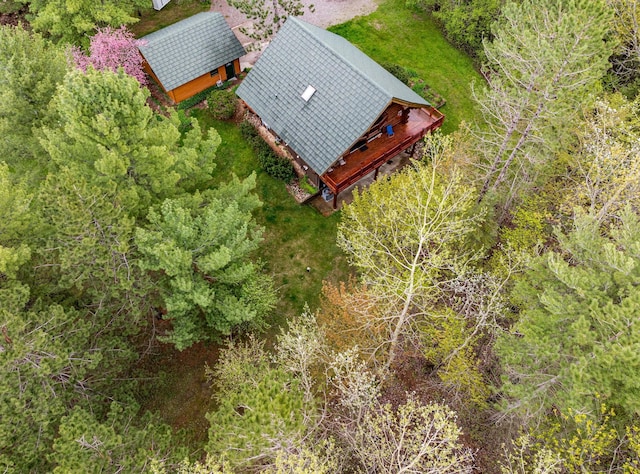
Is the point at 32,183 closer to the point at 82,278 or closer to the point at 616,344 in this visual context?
the point at 82,278

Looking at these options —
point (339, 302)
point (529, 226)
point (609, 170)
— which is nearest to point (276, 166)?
point (339, 302)

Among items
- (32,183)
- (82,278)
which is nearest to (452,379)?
(82,278)

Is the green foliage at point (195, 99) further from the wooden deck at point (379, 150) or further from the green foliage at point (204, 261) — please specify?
the green foliage at point (204, 261)

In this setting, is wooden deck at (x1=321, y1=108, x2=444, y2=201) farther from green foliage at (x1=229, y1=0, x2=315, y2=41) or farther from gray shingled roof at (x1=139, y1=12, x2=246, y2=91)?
gray shingled roof at (x1=139, y1=12, x2=246, y2=91)

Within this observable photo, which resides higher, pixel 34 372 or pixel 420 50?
pixel 420 50

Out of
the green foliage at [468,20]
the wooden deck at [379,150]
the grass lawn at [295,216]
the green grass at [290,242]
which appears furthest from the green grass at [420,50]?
the green grass at [290,242]

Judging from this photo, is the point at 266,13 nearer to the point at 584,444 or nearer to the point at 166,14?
the point at 166,14
